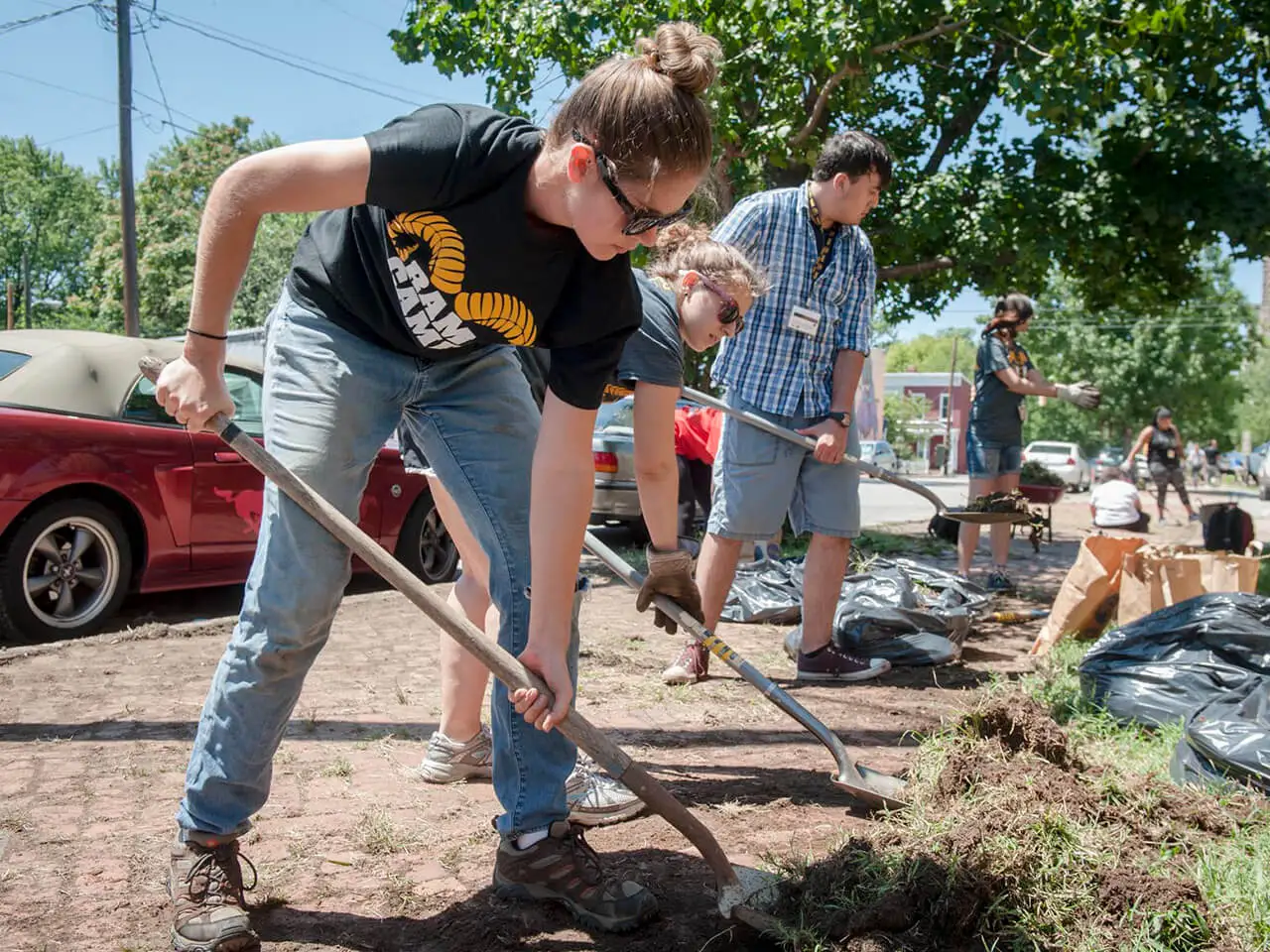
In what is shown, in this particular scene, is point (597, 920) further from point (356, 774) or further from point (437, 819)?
point (356, 774)

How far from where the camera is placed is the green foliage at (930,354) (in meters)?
106

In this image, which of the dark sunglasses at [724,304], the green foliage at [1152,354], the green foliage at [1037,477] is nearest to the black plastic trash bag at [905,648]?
the dark sunglasses at [724,304]

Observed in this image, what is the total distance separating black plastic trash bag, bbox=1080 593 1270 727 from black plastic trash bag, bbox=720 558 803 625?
214cm

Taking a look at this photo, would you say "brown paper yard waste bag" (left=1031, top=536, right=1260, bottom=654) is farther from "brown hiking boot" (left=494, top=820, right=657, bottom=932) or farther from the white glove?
"brown hiking boot" (left=494, top=820, right=657, bottom=932)

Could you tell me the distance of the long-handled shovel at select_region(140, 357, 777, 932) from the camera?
1990mm

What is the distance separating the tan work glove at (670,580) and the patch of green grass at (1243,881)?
141 centimetres

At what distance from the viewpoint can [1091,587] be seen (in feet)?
15.2

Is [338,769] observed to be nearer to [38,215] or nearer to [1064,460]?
[1064,460]

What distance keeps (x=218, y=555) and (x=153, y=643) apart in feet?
2.68

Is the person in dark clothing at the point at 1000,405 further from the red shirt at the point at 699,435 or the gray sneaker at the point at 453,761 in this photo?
the gray sneaker at the point at 453,761

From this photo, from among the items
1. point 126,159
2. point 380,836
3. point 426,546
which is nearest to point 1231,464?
point 126,159

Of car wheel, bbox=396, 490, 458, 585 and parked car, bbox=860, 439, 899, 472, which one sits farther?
parked car, bbox=860, 439, 899, 472

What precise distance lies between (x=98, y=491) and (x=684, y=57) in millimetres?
4188

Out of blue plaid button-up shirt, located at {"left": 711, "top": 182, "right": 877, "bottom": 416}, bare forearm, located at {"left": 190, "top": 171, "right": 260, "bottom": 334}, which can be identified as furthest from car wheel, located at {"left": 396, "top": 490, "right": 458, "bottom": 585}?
bare forearm, located at {"left": 190, "top": 171, "right": 260, "bottom": 334}
